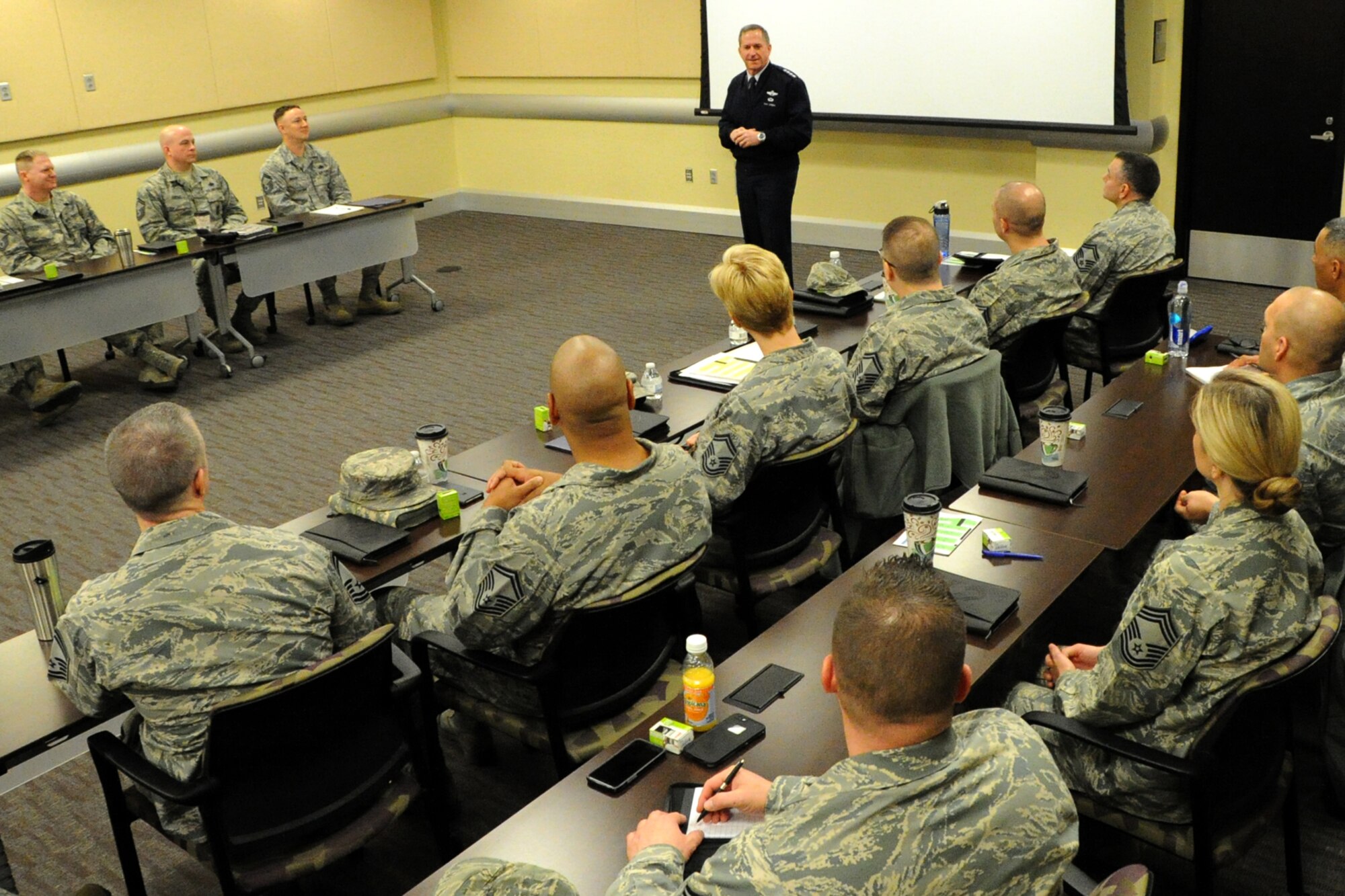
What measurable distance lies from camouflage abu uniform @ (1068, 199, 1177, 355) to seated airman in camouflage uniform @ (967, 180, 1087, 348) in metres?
0.37

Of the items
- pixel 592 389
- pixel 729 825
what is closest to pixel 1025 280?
pixel 592 389

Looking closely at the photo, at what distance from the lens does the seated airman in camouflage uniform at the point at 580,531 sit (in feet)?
8.78

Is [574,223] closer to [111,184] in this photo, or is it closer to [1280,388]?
[111,184]

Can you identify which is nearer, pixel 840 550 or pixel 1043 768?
pixel 1043 768

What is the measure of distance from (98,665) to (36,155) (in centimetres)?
534

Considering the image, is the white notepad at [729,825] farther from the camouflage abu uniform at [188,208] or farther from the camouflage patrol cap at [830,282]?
the camouflage abu uniform at [188,208]

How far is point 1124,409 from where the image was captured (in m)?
3.94

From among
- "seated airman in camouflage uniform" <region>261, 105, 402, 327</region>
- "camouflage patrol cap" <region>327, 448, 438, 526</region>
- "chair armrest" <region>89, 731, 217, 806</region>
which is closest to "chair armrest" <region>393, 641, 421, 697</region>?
"chair armrest" <region>89, 731, 217, 806</region>

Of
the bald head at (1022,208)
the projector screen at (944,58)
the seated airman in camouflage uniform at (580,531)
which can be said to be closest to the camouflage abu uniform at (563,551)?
the seated airman in camouflage uniform at (580,531)

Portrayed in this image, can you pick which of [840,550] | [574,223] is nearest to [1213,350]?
[840,550]

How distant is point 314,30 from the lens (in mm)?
9945

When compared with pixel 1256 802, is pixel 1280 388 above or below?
above

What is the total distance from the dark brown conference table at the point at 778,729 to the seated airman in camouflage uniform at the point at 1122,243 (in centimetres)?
245

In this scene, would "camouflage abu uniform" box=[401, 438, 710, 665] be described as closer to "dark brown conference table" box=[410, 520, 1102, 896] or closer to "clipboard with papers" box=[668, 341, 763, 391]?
"dark brown conference table" box=[410, 520, 1102, 896]
